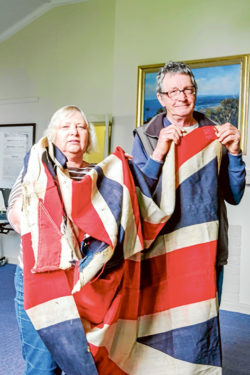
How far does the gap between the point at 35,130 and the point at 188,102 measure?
3621 millimetres

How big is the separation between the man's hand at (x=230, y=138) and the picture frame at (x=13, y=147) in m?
3.69

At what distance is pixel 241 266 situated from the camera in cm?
308

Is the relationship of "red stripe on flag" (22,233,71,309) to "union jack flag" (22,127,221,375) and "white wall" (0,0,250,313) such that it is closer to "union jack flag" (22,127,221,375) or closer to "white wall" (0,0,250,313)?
"union jack flag" (22,127,221,375)

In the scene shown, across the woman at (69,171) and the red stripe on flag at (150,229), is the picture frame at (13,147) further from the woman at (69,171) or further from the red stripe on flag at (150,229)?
the red stripe on flag at (150,229)

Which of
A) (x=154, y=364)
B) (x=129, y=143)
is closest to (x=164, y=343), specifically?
(x=154, y=364)

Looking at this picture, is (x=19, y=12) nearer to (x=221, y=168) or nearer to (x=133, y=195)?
(x=221, y=168)

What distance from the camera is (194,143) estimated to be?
4.05ft

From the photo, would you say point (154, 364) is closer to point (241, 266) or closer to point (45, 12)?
point (241, 266)

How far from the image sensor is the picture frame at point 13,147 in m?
4.63

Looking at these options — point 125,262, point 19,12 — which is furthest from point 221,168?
point 19,12

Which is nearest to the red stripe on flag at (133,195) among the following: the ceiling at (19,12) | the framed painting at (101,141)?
the framed painting at (101,141)

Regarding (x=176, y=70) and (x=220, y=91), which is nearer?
(x=176, y=70)

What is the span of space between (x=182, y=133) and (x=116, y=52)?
103 inches

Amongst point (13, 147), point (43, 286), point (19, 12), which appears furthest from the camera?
point (13, 147)
